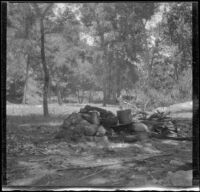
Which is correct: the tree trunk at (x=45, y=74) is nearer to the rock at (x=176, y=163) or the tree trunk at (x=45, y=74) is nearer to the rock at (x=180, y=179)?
the rock at (x=176, y=163)

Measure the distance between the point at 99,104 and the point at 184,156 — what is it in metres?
2.32

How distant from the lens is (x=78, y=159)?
5117 mm

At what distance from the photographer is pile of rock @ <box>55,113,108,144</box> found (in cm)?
635

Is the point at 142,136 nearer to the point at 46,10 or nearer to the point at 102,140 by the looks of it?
the point at 102,140

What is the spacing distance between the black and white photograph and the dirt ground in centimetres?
4

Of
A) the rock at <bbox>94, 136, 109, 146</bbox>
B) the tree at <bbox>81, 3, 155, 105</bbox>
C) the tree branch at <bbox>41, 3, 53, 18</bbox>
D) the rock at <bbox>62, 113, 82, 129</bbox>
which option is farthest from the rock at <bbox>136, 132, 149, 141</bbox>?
the tree branch at <bbox>41, 3, 53, 18</bbox>

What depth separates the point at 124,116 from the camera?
273 inches

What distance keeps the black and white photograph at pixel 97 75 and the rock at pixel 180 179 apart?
2.98 ft

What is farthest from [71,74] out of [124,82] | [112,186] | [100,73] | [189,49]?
[112,186]

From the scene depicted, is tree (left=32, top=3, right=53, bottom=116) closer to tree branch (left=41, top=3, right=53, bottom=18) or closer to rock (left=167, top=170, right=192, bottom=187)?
tree branch (left=41, top=3, right=53, bottom=18)

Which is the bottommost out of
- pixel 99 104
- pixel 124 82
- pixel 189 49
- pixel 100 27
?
pixel 99 104

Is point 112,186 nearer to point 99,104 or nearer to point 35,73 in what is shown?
point 99,104

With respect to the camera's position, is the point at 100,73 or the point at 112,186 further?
the point at 100,73

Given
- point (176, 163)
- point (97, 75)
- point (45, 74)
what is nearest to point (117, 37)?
point (97, 75)
